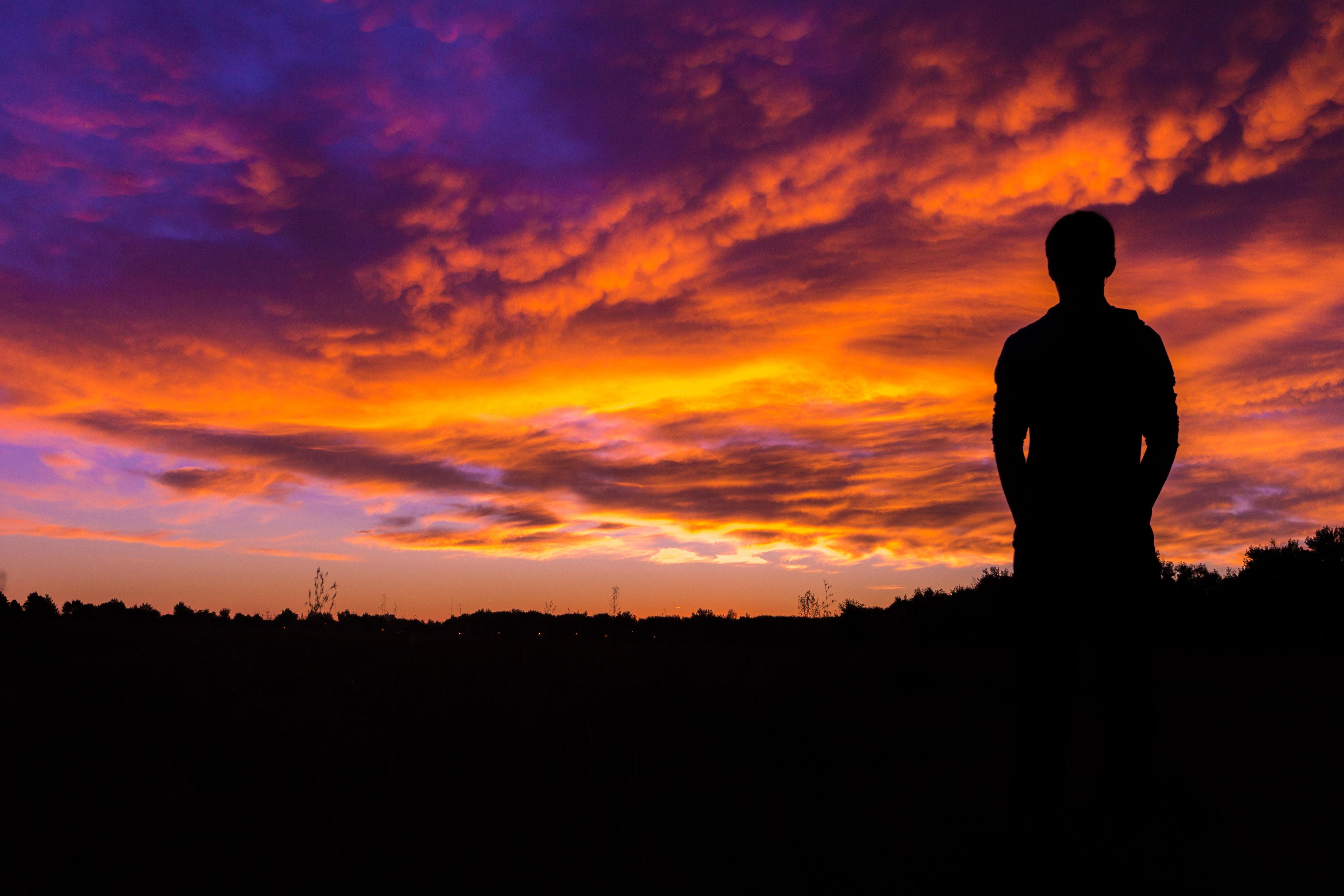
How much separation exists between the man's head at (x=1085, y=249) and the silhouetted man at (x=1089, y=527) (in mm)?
200

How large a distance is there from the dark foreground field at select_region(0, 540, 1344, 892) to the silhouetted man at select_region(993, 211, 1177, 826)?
405 mm

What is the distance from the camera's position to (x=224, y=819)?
12.7 feet

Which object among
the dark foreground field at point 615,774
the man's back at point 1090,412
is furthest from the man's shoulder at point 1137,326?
the dark foreground field at point 615,774

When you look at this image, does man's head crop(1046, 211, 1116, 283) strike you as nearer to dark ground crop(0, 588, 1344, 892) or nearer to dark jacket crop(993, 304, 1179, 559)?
dark jacket crop(993, 304, 1179, 559)

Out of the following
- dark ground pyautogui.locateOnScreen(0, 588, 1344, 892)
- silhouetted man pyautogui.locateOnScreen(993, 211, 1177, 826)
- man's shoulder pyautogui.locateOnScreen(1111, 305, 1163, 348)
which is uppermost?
man's shoulder pyautogui.locateOnScreen(1111, 305, 1163, 348)

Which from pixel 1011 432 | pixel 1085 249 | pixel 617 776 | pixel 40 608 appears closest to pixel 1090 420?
pixel 1011 432

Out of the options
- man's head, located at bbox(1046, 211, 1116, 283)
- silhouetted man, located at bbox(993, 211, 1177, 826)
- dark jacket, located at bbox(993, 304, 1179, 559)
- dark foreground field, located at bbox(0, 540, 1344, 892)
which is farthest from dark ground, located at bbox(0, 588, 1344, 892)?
man's head, located at bbox(1046, 211, 1116, 283)

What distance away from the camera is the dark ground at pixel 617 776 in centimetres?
333

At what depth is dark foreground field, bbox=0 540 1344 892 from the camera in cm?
335

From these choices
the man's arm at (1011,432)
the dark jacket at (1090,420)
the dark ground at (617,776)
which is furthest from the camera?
the man's arm at (1011,432)

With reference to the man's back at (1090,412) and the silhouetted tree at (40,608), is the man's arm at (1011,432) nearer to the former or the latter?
the man's back at (1090,412)

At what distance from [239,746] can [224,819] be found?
47.3 inches

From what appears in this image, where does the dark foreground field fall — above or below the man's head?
below

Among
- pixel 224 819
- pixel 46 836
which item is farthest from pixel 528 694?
pixel 46 836
